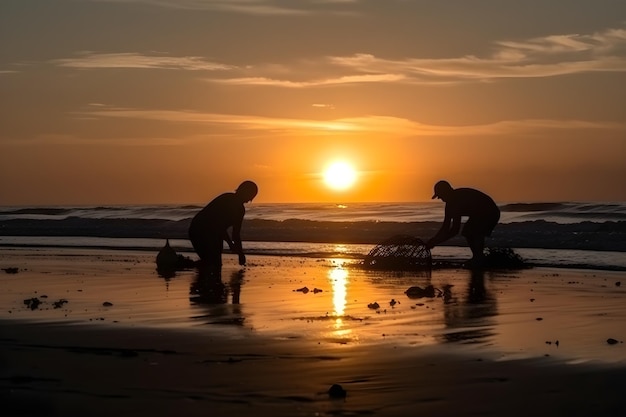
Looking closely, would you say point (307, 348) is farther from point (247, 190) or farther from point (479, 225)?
point (479, 225)

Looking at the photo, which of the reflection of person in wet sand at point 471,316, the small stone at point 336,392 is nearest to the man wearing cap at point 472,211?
the reflection of person in wet sand at point 471,316

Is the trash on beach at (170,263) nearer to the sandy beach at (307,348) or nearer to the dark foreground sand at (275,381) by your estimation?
the sandy beach at (307,348)

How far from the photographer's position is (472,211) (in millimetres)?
21859

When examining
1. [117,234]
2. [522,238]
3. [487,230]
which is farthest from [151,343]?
[117,234]

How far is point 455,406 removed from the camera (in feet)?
23.0

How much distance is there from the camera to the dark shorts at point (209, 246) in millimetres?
19906

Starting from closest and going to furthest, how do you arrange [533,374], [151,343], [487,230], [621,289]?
[533,374] → [151,343] → [621,289] → [487,230]

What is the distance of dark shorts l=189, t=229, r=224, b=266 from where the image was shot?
19.9 metres

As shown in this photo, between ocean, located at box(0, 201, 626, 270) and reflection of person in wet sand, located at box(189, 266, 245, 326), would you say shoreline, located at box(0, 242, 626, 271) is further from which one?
reflection of person in wet sand, located at box(189, 266, 245, 326)

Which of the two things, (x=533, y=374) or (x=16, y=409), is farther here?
(x=533, y=374)

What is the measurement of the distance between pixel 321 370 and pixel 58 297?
738cm

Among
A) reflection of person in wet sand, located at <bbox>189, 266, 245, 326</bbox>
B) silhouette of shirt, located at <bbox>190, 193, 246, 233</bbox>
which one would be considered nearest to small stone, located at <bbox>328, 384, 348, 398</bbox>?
reflection of person in wet sand, located at <bbox>189, 266, 245, 326</bbox>

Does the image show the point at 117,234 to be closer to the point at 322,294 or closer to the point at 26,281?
the point at 26,281

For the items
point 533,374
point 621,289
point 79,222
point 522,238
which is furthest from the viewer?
point 79,222
